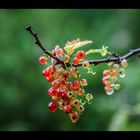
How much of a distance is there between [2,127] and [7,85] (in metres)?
0.51

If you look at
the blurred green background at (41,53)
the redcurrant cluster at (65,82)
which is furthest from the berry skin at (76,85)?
the blurred green background at (41,53)

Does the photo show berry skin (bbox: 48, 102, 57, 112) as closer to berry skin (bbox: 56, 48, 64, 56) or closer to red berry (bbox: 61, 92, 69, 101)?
red berry (bbox: 61, 92, 69, 101)

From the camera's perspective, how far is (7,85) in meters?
5.27

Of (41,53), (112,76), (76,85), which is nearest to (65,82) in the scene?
(76,85)

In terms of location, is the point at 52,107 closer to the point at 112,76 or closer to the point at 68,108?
the point at 68,108

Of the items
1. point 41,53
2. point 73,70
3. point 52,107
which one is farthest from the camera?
point 41,53

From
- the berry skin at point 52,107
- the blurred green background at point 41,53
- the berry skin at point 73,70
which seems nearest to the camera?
the berry skin at point 73,70

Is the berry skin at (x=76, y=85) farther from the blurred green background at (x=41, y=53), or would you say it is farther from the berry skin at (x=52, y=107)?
the blurred green background at (x=41, y=53)

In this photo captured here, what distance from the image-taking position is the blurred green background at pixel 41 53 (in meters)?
5.05

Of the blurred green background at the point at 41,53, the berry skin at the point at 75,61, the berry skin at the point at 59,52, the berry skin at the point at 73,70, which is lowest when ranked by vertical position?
the blurred green background at the point at 41,53

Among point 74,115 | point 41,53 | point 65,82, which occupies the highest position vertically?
point 65,82

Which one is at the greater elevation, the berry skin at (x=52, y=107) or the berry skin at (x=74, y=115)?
the berry skin at (x=52, y=107)

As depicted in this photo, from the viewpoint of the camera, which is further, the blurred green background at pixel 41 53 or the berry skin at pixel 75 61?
the blurred green background at pixel 41 53

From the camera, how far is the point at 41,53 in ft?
17.8
